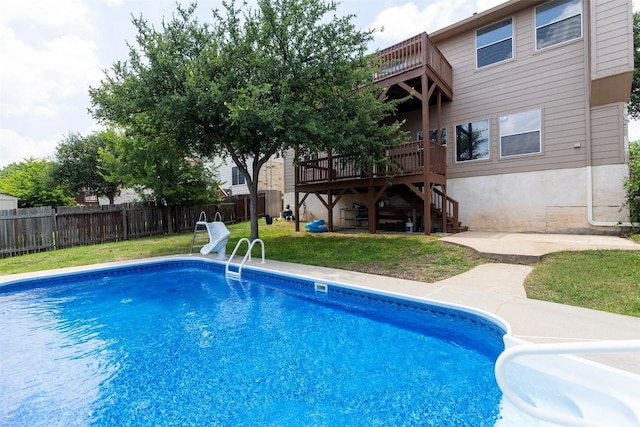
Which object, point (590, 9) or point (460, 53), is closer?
point (590, 9)

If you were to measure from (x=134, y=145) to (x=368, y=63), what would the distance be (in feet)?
30.0

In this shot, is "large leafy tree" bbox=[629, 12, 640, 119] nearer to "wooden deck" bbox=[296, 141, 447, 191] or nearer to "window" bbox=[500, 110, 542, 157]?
"window" bbox=[500, 110, 542, 157]

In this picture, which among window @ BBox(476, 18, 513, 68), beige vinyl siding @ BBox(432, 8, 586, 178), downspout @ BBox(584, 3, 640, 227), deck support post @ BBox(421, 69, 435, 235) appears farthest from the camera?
window @ BBox(476, 18, 513, 68)

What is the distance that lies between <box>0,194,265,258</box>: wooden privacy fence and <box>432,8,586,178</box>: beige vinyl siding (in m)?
12.0

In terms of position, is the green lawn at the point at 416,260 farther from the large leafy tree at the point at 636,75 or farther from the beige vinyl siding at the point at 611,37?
the large leafy tree at the point at 636,75

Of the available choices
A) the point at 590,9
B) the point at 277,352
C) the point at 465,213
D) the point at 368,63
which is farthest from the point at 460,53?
the point at 277,352

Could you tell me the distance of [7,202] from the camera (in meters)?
16.8

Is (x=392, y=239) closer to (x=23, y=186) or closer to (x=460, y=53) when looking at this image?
(x=460, y=53)

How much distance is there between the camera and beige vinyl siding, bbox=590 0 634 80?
7695mm

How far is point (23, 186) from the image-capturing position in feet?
70.6

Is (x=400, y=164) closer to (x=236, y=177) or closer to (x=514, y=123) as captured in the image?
(x=514, y=123)

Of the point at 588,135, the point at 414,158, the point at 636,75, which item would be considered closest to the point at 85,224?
the point at 414,158

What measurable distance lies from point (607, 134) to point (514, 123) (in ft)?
7.72

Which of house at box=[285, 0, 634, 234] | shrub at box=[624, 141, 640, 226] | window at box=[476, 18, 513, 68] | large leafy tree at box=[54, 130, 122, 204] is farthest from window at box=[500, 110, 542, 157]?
large leafy tree at box=[54, 130, 122, 204]
